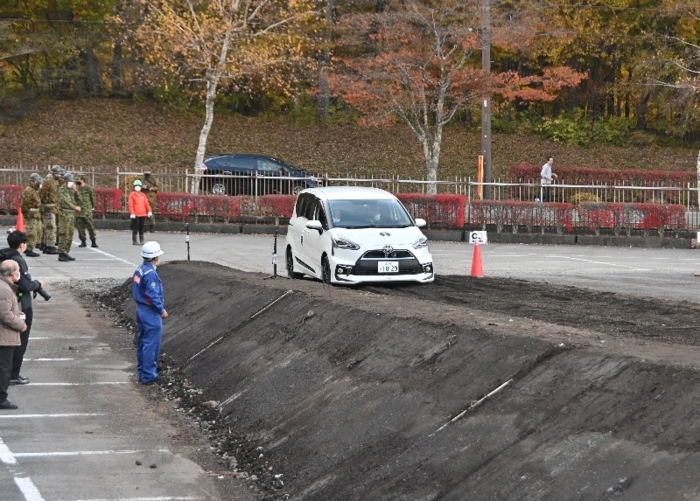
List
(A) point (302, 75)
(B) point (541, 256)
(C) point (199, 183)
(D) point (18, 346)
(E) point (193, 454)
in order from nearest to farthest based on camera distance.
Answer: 1. (E) point (193, 454)
2. (D) point (18, 346)
3. (B) point (541, 256)
4. (C) point (199, 183)
5. (A) point (302, 75)

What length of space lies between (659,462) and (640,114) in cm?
5643

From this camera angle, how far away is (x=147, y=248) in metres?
15.1

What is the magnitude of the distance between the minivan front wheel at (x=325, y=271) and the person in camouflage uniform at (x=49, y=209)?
36.1 feet

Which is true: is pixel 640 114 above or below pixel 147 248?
above

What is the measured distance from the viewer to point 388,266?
20.5 meters

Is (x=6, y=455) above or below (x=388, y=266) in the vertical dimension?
below

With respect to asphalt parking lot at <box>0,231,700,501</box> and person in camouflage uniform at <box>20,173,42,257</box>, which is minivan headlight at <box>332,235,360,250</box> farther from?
person in camouflage uniform at <box>20,173,42,257</box>

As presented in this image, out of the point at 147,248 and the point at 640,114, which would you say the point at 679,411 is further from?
Answer: the point at 640,114

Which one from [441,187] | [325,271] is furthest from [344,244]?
[441,187]

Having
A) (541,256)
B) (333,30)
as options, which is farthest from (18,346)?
(333,30)

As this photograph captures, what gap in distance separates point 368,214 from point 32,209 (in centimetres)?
1124

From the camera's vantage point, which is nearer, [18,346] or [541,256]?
[18,346]

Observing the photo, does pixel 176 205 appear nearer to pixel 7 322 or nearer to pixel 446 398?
pixel 7 322

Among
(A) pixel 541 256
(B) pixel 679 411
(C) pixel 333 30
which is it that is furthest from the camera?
(C) pixel 333 30
